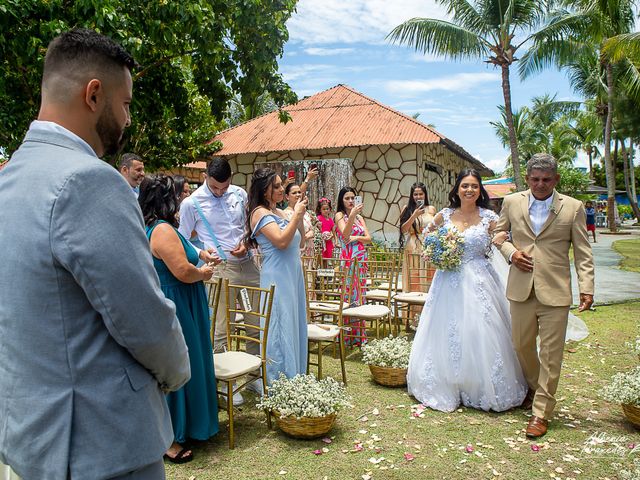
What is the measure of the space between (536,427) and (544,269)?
130 centimetres

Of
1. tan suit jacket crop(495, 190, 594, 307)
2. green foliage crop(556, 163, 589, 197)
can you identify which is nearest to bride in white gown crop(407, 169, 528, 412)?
tan suit jacket crop(495, 190, 594, 307)

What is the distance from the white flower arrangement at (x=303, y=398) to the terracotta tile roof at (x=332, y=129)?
9.68 metres

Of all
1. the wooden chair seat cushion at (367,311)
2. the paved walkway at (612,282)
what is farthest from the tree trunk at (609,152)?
the wooden chair seat cushion at (367,311)

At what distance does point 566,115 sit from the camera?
48.8m

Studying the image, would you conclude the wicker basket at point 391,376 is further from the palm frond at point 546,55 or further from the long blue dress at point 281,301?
the palm frond at point 546,55

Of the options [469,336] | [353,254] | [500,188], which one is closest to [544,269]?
[469,336]

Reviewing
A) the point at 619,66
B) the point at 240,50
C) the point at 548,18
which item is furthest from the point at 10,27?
the point at 619,66

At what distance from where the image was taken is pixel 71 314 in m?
1.25

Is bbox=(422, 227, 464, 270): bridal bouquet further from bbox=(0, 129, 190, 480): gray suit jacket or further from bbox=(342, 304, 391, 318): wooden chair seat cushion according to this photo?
bbox=(0, 129, 190, 480): gray suit jacket

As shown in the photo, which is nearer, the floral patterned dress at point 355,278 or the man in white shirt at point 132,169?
the man in white shirt at point 132,169

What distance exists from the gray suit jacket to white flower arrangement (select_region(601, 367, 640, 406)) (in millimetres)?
4204

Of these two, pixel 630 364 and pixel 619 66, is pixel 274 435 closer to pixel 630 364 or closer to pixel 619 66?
pixel 630 364

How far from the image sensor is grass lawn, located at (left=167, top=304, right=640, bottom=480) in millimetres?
3502

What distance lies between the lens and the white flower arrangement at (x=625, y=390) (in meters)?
4.10
